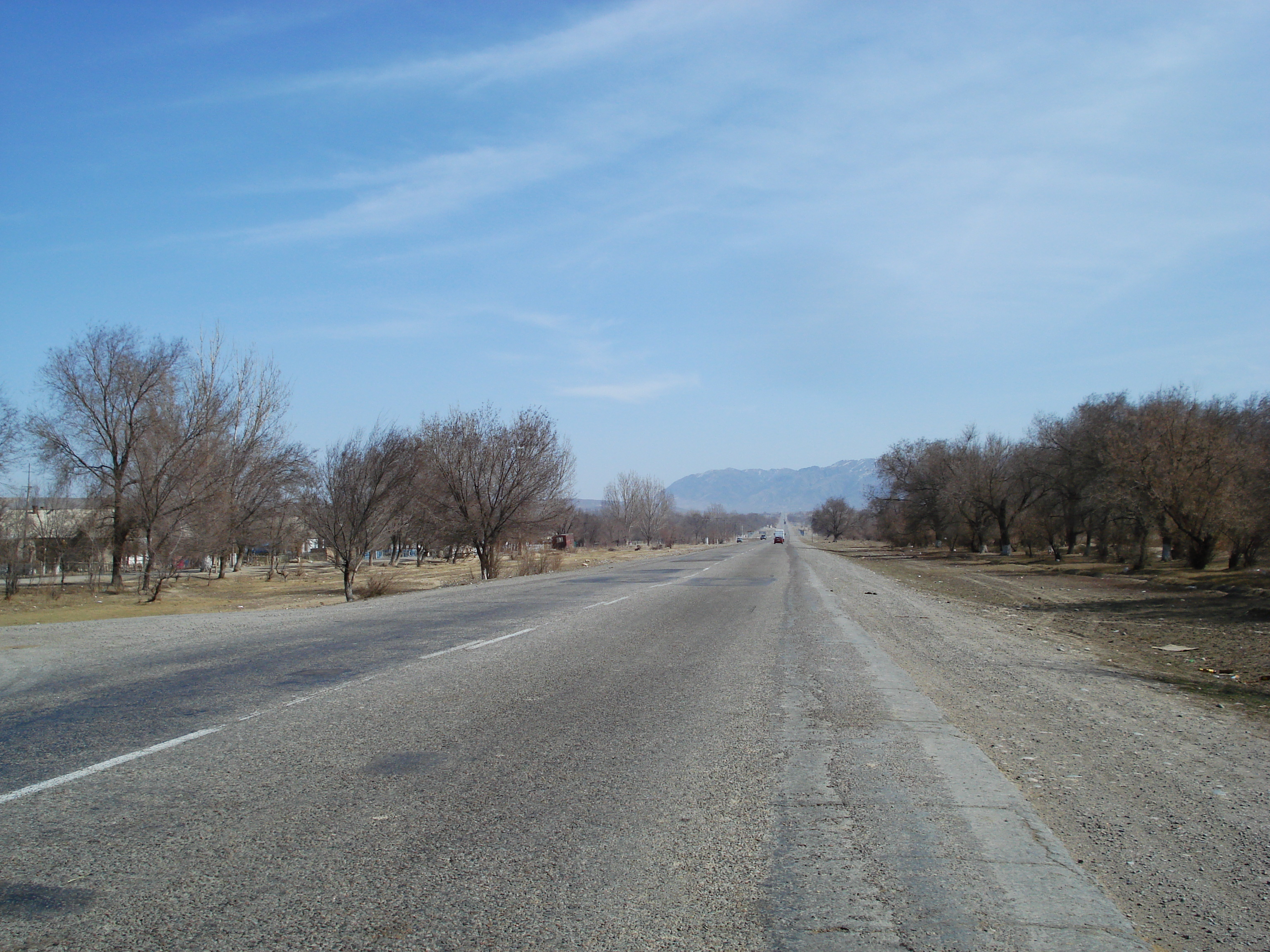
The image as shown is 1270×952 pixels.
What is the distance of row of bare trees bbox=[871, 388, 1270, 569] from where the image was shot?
3759 cm

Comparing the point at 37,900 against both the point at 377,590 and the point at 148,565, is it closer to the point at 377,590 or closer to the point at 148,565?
the point at 377,590

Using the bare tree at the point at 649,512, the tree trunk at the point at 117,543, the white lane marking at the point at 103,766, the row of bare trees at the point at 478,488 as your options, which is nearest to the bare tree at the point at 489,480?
the row of bare trees at the point at 478,488

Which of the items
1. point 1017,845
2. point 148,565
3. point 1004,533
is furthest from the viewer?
point 1004,533

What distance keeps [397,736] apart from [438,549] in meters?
80.7

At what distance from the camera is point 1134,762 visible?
6.23m

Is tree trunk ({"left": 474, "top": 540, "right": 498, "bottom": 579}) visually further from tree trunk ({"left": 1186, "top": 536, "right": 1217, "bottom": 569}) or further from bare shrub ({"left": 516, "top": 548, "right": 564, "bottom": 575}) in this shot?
tree trunk ({"left": 1186, "top": 536, "right": 1217, "bottom": 569})

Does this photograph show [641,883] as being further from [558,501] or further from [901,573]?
[901,573]

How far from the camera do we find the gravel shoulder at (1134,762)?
3824 mm

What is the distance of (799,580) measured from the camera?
101ft

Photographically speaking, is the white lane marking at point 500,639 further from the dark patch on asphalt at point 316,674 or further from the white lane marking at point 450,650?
the dark patch on asphalt at point 316,674

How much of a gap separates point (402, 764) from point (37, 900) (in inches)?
91.1

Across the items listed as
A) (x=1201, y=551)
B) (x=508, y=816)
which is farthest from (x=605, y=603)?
(x=1201, y=551)

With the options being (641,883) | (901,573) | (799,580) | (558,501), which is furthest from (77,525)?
(641,883)

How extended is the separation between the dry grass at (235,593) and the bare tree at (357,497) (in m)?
1.65
